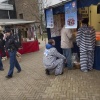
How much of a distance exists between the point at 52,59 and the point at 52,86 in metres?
1.07

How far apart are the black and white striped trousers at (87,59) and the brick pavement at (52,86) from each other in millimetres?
235

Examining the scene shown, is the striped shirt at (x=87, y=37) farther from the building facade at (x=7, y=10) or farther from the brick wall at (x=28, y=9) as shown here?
the building facade at (x=7, y=10)

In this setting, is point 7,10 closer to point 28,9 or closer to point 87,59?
point 28,9

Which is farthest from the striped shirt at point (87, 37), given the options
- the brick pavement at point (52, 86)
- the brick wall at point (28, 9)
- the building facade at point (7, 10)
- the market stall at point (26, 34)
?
the building facade at point (7, 10)

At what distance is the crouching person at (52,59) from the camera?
593 cm

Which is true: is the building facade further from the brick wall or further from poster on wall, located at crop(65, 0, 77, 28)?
poster on wall, located at crop(65, 0, 77, 28)

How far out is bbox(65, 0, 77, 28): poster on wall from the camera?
549 cm

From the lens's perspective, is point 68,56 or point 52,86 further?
point 68,56

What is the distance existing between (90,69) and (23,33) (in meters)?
6.85

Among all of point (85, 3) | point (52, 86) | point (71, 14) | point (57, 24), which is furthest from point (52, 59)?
point (85, 3)

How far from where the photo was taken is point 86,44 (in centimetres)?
587

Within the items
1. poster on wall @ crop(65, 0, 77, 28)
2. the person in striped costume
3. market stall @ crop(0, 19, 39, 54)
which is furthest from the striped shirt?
market stall @ crop(0, 19, 39, 54)

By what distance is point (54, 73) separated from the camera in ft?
20.8

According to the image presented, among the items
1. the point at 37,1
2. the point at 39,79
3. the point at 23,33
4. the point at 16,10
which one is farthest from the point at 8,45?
the point at 16,10
